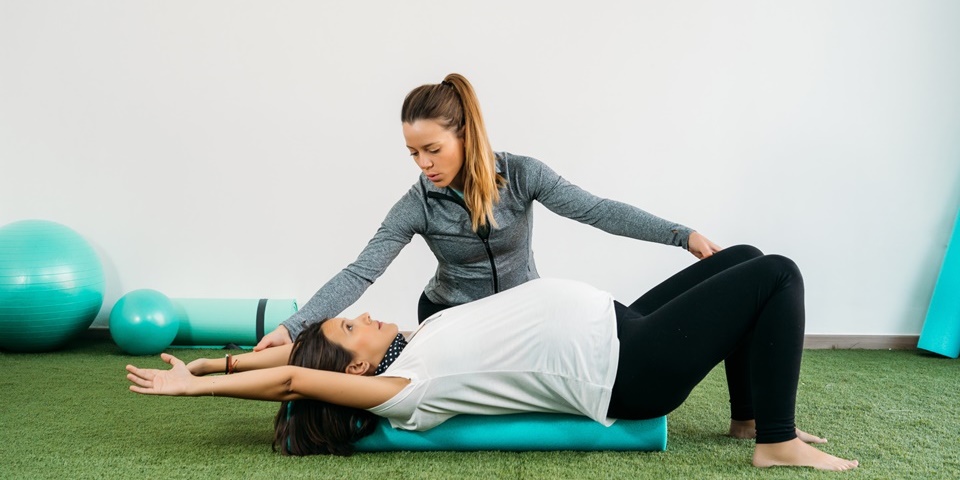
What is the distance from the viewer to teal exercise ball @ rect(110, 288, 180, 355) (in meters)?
3.73

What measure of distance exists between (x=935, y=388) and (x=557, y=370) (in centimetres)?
180

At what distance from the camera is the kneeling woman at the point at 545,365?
200cm

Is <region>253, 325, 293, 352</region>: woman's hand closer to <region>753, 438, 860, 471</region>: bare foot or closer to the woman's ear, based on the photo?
the woman's ear

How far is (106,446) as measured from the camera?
2256 mm

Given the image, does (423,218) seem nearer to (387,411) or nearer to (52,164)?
(387,411)

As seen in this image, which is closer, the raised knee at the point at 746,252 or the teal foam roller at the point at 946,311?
the raised knee at the point at 746,252

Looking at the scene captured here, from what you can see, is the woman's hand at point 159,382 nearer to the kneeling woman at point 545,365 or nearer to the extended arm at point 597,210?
the kneeling woman at point 545,365

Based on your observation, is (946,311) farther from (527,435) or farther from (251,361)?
(251,361)

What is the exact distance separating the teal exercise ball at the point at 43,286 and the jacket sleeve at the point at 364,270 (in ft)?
6.12

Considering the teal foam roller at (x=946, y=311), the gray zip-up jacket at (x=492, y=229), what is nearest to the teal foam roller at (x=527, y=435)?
the gray zip-up jacket at (x=492, y=229)

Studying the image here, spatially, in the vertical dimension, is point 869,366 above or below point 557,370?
below

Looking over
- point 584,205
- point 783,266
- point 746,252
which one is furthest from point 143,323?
point 783,266

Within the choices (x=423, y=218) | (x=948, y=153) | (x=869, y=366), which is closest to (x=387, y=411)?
(x=423, y=218)

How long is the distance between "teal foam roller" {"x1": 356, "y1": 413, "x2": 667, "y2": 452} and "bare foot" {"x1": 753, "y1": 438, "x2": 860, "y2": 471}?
26 cm
